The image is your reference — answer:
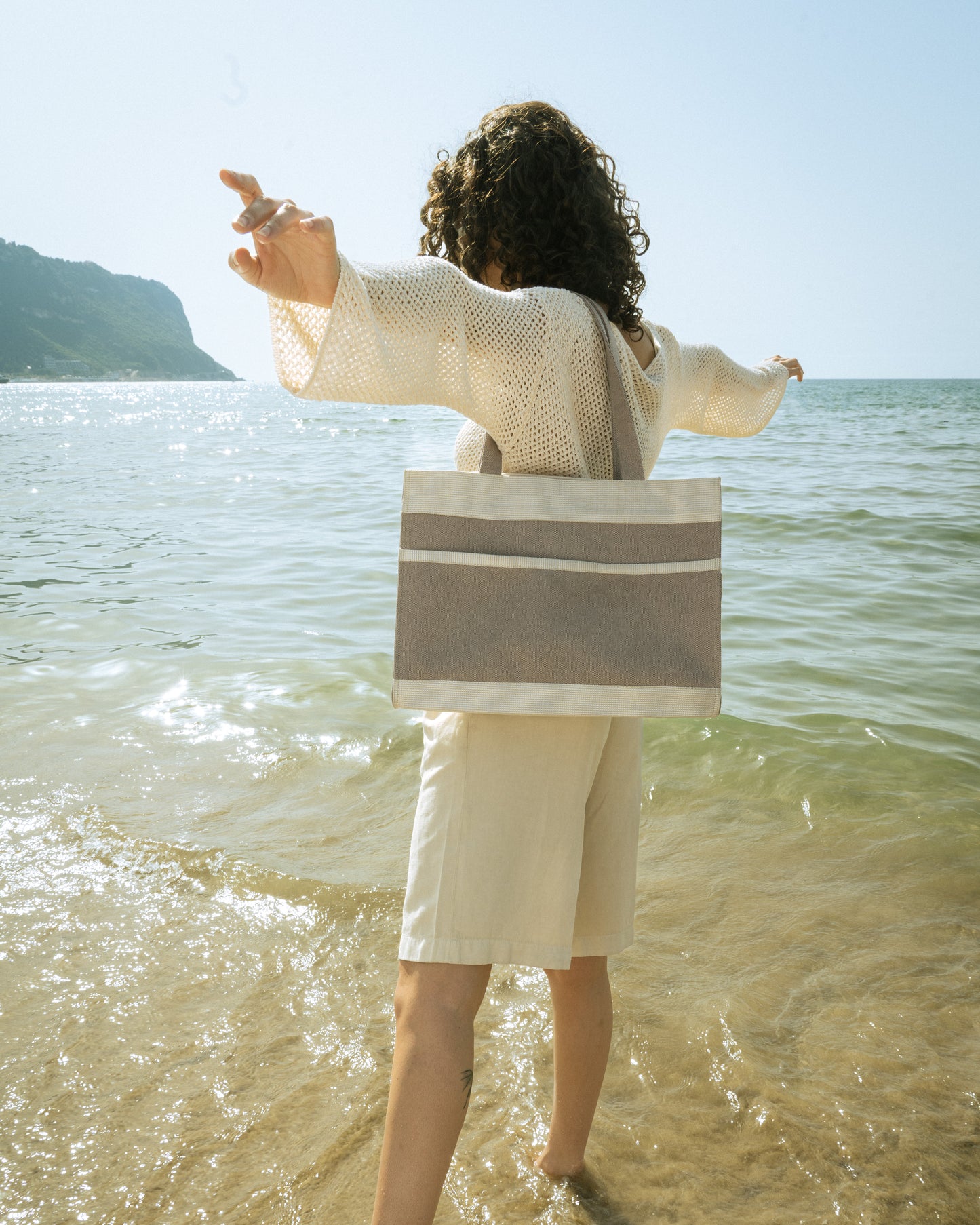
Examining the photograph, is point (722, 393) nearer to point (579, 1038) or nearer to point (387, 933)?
point (579, 1038)

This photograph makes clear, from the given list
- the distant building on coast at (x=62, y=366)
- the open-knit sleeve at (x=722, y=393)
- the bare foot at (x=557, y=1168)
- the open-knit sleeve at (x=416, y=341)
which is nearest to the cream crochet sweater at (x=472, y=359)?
the open-knit sleeve at (x=416, y=341)

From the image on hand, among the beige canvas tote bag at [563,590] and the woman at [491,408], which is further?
the beige canvas tote bag at [563,590]

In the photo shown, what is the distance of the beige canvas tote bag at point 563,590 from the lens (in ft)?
4.48

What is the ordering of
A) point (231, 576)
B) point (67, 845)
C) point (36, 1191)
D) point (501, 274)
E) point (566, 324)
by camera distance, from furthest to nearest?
point (231, 576)
point (67, 845)
point (36, 1191)
point (501, 274)
point (566, 324)

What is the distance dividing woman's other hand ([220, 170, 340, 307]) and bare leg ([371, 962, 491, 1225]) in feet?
3.14

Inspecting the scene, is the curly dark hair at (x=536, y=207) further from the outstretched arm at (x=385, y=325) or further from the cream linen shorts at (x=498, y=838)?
the cream linen shorts at (x=498, y=838)

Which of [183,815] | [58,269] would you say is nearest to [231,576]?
[183,815]

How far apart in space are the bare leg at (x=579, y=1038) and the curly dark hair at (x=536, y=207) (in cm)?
116

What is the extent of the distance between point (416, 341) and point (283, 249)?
20cm

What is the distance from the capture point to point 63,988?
8.02 feet

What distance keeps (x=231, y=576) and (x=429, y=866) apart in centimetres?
674

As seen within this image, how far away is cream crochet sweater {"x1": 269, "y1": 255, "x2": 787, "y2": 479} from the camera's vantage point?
47.6 inches

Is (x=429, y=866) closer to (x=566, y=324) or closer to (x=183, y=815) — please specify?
(x=566, y=324)

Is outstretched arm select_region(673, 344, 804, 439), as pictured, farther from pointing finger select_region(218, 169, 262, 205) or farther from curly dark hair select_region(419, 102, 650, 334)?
pointing finger select_region(218, 169, 262, 205)
